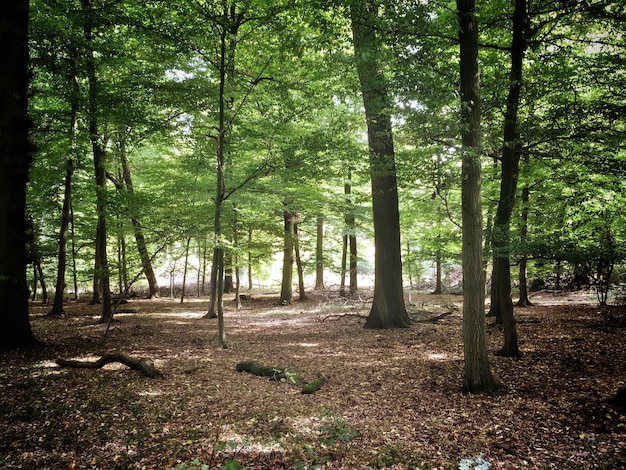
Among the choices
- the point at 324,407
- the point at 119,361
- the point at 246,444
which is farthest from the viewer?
the point at 119,361

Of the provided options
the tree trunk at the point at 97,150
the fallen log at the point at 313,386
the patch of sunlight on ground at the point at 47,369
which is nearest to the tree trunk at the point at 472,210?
the fallen log at the point at 313,386

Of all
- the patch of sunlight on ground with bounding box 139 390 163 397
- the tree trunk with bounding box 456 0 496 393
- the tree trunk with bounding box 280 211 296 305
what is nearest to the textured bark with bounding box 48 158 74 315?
the tree trunk with bounding box 280 211 296 305

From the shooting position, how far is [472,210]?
5199 mm

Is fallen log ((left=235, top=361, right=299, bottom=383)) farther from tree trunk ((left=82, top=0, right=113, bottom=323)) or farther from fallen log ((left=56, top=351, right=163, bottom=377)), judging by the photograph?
tree trunk ((left=82, top=0, right=113, bottom=323))

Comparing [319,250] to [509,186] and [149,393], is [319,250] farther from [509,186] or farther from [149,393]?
[149,393]

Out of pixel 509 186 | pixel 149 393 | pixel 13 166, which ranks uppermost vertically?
pixel 13 166

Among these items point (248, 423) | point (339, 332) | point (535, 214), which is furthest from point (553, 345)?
point (248, 423)

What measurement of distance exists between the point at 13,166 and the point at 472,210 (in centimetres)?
787

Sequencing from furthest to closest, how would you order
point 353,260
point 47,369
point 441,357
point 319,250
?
point 319,250
point 353,260
point 441,357
point 47,369

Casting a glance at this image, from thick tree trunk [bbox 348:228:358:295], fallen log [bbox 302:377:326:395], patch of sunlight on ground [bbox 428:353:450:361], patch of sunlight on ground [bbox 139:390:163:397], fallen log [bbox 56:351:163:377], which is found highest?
thick tree trunk [bbox 348:228:358:295]

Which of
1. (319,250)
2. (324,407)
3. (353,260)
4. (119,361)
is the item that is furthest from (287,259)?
(324,407)

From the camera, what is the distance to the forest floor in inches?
146

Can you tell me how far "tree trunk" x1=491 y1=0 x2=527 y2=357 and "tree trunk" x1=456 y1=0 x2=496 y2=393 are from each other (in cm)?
133

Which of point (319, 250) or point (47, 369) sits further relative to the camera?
point (319, 250)
